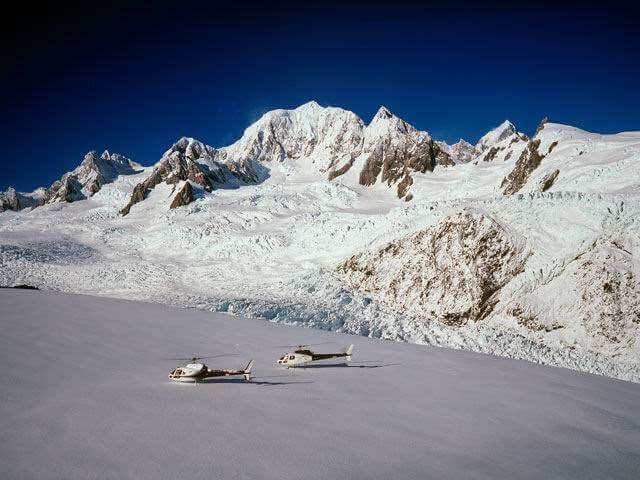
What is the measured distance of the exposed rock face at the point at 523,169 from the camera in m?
56.5

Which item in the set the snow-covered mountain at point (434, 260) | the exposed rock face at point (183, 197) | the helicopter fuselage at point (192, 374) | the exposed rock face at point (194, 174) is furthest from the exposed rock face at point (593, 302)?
the exposed rock face at point (194, 174)

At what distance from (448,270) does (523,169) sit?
1605 inches

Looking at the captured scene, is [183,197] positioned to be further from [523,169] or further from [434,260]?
[434,260]

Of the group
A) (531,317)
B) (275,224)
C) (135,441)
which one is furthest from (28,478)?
(275,224)

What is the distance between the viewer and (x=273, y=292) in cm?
3378

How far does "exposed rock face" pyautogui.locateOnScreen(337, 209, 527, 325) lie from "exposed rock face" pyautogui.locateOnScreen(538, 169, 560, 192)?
1923cm

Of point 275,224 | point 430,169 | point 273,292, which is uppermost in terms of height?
point 430,169

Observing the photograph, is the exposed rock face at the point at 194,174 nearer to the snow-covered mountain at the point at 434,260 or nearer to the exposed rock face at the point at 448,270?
the snow-covered mountain at the point at 434,260

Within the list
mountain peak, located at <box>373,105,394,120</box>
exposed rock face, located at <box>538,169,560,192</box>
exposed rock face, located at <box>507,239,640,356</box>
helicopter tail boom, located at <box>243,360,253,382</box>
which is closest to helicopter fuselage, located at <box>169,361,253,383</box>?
helicopter tail boom, located at <box>243,360,253,382</box>

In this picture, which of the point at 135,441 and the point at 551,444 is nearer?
the point at 135,441

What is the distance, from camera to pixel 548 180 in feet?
146

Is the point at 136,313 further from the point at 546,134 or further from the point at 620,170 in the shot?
the point at 546,134

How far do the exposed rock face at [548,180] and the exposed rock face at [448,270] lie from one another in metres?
19.2

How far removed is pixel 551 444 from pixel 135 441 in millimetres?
7963
